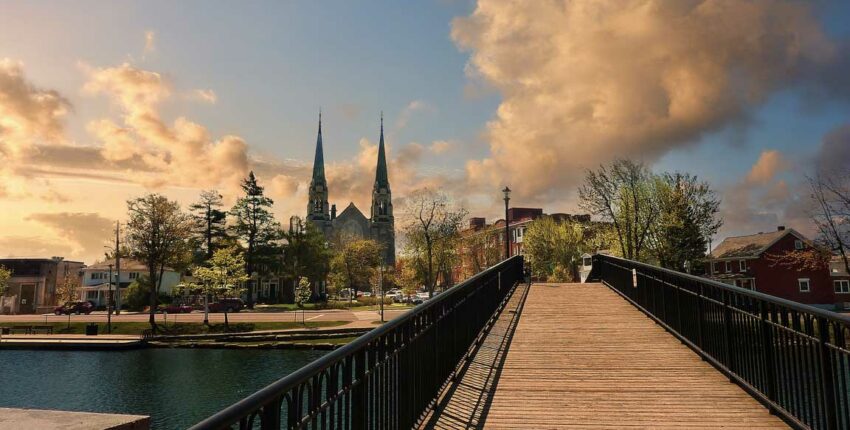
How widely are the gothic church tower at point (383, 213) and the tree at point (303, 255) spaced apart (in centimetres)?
5217

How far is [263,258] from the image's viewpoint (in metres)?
66.8

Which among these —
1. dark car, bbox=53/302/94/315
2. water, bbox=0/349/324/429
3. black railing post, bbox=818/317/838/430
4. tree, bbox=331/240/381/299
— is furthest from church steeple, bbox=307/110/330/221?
black railing post, bbox=818/317/838/430

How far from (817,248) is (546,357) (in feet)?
149

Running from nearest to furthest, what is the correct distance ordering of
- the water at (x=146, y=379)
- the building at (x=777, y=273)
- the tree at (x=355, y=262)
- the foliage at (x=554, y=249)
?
1. the water at (x=146, y=379)
2. the building at (x=777, y=273)
3. the foliage at (x=554, y=249)
4. the tree at (x=355, y=262)

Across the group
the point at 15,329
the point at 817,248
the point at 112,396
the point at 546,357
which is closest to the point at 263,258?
the point at 15,329

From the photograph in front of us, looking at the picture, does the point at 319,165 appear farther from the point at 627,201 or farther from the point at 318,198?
the point at 627,201

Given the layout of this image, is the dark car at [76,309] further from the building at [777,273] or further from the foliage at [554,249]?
the building at [777,273]

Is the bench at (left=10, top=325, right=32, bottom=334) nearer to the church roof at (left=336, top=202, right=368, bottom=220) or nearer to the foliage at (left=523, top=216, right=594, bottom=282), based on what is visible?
the foliage at (left=523, top=216, right=594, bottom=282)

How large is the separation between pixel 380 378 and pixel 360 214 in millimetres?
121067

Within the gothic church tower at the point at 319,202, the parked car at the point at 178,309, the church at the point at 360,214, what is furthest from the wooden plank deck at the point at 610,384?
the gothic church tower at the point at 319,202

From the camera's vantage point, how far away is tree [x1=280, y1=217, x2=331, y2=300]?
68062 millimetres

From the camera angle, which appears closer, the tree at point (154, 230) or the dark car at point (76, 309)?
the tree at point (154, 230)

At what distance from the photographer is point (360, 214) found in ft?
407

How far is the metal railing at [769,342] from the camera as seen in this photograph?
13.4 feet
